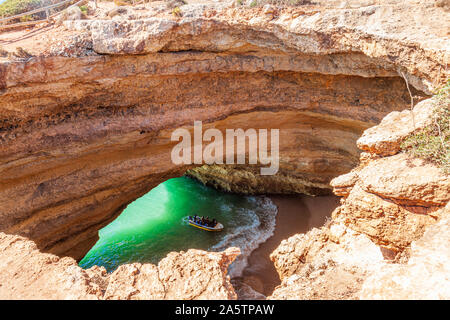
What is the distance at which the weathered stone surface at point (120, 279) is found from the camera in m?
3.20

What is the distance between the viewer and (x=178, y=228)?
13.6 m

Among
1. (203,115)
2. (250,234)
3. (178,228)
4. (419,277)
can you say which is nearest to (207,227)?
(178,228)

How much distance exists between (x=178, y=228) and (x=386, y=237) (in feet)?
34.9

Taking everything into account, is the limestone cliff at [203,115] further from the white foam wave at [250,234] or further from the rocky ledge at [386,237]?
the white foam wave at [250,234]

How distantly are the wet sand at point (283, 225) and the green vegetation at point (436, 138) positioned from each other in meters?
7.18

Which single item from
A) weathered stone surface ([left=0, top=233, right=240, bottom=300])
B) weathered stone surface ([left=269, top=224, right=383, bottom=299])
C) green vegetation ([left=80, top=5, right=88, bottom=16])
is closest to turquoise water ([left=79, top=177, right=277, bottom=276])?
weathered stone surface ([left=269, top=224, right=383, bottom=299])

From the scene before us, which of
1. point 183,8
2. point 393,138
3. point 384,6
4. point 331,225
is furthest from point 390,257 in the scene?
point 183,8

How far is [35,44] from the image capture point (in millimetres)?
7648

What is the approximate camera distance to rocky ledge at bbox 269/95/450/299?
278 cm

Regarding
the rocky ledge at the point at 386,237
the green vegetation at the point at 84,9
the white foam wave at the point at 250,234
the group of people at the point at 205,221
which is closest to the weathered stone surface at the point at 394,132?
the rocky ledge at the point at 386,237

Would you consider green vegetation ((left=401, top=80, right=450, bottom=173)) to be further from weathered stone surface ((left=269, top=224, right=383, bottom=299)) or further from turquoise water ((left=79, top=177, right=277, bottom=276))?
turquoise water ((left=79, top=177, right=277, bottom=276))

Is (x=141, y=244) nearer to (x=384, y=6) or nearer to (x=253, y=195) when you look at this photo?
(x=253, y=195)

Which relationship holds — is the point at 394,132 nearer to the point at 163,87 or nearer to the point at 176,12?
the point at 176,12
